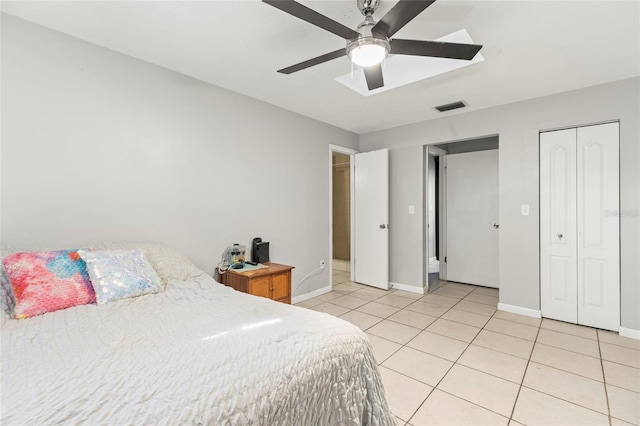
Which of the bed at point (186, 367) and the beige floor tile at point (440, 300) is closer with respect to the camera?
the bed at point (186, 367)

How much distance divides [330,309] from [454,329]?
4.55 ft

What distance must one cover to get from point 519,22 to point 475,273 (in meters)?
3.70

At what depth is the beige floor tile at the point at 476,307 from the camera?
11.7ft

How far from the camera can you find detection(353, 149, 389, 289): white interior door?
4.45 m

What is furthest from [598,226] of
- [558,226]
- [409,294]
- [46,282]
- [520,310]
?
[46,282]

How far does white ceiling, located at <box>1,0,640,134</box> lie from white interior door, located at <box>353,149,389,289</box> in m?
1.43

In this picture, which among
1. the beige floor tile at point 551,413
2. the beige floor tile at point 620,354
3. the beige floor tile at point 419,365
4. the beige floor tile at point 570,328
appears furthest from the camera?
the beige floor tile at point 570,328

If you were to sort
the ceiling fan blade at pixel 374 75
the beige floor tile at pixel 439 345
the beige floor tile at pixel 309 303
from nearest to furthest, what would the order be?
the ceiling fan blade at pixel 374 75
the beige floor tile at pixel 439 345
the beige floor tile at pixel 309 303

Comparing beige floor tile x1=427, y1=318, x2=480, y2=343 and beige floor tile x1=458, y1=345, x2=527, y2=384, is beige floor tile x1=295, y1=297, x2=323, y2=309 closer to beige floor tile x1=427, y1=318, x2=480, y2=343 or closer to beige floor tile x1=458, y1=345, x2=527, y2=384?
beige floor tile x1=427, y1=318, x2=480, y2=343

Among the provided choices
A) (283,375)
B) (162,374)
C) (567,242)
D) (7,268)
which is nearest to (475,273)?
(567,242)

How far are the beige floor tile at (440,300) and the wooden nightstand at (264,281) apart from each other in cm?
207

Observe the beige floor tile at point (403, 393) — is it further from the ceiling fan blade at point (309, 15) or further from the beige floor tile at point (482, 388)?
the ceiling fan blade at point (309, 15)

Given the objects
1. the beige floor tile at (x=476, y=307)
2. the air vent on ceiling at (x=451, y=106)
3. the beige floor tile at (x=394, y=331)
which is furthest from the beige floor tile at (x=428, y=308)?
the air vent on ceiling at (x=451, y=106)

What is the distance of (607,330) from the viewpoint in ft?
9.82
